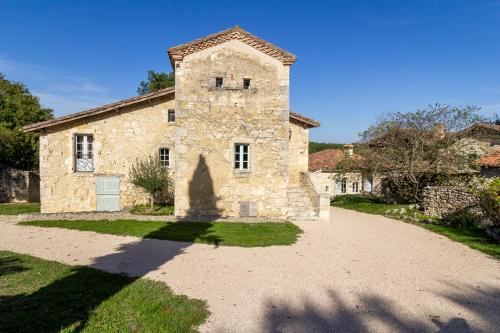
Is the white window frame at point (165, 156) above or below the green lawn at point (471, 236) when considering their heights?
above

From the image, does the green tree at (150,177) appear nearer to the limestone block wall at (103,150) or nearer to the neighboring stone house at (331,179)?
the limestone block wall at (103,150)

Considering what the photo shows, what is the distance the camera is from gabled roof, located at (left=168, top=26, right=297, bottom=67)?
13.6m

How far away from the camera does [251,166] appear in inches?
565

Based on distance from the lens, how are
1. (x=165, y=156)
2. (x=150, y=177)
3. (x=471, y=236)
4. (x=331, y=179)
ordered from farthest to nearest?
(x=331, y=179) < (x=165, y=156) < (x=150, y=177) < (x=471, y=236)

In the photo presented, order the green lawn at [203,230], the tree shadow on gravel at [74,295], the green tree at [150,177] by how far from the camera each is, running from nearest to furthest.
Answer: the tree shadow on gravel at [74,295] < the green lawn at [203,230] < the green tree at [150,177]

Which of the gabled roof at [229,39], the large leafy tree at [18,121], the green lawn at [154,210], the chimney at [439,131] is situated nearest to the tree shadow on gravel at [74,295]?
the green lawn at [154,210]

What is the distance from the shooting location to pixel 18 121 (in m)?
25.8

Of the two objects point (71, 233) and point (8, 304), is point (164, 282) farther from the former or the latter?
point (71, 233)

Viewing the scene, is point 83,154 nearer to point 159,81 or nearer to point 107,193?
point 107,193

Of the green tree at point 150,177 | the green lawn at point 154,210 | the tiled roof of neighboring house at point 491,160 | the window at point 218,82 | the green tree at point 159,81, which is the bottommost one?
→ the green lawn at point 154,210

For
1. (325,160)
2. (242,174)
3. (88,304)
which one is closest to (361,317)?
(88,304)

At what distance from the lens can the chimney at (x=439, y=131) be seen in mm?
18659

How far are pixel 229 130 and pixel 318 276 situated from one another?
8599mm

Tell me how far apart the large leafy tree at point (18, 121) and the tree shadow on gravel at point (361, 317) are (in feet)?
84.1
